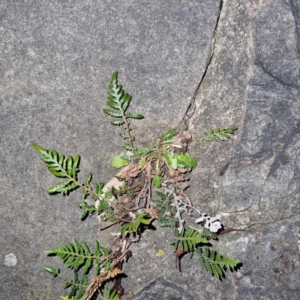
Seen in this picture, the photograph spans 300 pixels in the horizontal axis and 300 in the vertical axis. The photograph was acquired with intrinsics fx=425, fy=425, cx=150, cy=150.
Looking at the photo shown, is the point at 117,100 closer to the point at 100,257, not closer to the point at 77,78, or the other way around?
the point at 77,78

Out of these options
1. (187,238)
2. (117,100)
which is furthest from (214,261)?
(117,100)

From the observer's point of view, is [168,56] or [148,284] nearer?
[168,56]

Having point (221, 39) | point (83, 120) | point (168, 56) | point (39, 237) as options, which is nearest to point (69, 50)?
point (83, 120)

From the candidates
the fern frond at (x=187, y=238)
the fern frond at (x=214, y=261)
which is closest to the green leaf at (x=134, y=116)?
the fern frond at (x=187, y=238)

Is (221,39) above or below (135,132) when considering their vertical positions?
above

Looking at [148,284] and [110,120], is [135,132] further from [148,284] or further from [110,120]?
[148,284]

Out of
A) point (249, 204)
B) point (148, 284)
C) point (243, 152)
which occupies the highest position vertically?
point (243, 152)

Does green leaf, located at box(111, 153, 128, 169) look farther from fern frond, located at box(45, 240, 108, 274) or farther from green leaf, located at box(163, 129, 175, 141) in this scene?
fern frond, located at box(45, 240, 108, 274)
